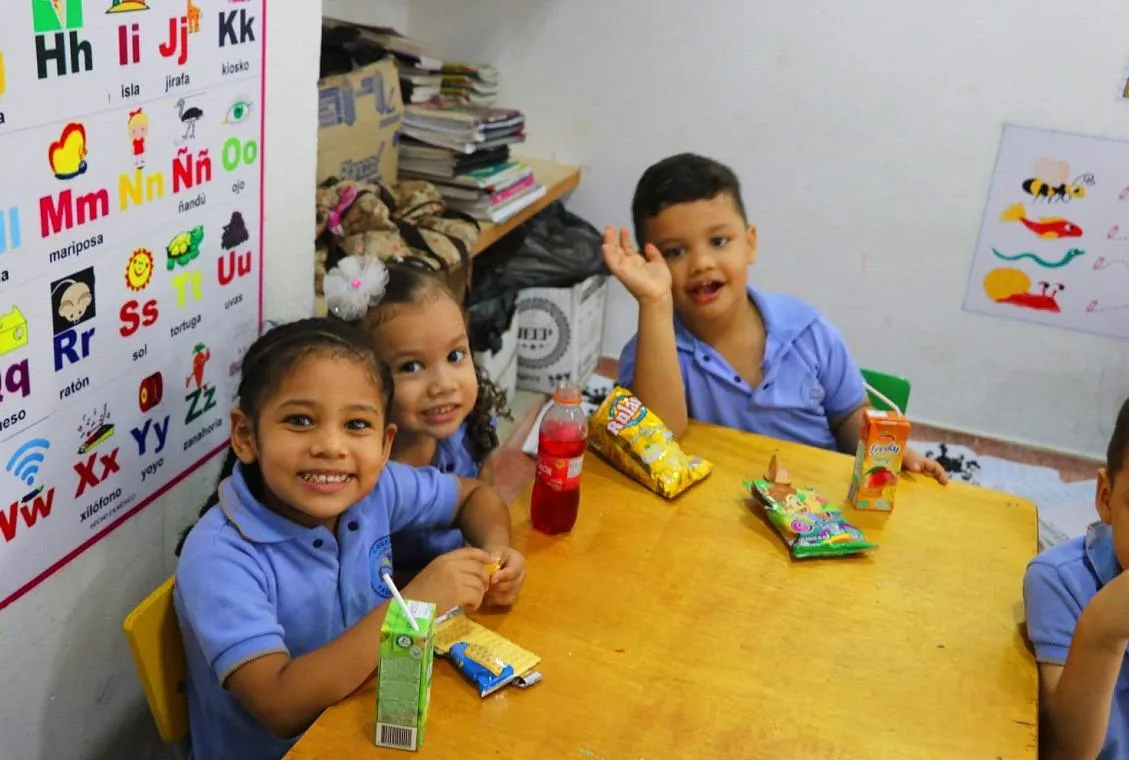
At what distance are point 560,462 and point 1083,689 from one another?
2.24 feet

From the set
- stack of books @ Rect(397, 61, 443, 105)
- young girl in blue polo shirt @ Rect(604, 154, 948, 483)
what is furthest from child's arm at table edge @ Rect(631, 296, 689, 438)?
stack of books @ Rect(397, 61, 443, 105)

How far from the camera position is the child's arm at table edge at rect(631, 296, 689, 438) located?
1.85 meters

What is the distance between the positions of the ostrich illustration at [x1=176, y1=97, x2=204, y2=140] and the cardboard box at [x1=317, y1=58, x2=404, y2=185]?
106 cm

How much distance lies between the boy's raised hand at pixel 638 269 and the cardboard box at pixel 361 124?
970 mm

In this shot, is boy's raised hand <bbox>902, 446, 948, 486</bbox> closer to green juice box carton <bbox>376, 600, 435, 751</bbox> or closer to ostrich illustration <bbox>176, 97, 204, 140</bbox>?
green juice box carton <bbox>376, 600, 435, 751</bbox>

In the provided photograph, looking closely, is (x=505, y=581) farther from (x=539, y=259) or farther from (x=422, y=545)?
(x=539, y=259)

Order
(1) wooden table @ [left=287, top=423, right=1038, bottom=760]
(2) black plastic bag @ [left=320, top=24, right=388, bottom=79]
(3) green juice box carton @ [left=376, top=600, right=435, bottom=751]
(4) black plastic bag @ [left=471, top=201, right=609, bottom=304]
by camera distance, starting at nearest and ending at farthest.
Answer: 1. (3) green juice box carton @ [left=376, top=600, right=435, bottom=751]
2. (1) wooden table @ [left=287, top=423, right=1038, bottom=760]
3. (2) black plastic bag @ [left=320, top=24, right=388, bottom=79]
4. (4) black plastic bag @ [left=471, top=201, right=609, bottom=304]

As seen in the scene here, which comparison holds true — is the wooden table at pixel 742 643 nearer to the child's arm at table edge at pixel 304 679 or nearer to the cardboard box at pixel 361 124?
the child's arm at table edge at pixel 304 679

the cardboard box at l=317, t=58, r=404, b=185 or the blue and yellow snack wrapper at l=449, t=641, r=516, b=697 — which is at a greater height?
the cardboard box at l=317, t=58, r=404, b=185

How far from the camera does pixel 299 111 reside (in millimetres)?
1723

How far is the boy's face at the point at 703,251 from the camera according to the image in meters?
1.98

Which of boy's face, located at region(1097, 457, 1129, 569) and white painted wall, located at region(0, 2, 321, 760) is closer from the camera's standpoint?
boy's face, located at region(1097, 457, 1129, 569)

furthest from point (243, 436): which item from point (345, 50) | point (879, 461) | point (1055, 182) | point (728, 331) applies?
point (1055, 182)

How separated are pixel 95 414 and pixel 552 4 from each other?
2.49 metres
